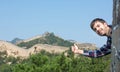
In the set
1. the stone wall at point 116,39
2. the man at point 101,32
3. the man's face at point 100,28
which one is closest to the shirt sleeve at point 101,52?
the man at point 101,32

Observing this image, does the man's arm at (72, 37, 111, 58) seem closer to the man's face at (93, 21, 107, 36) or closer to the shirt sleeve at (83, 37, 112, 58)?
the shirt sleeve at (83, 37, 112, 58)

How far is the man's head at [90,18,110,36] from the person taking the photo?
274cm

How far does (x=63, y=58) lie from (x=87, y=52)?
35495mm

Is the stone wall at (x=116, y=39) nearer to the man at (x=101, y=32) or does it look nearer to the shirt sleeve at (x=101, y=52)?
the man at (x=101, y=32)

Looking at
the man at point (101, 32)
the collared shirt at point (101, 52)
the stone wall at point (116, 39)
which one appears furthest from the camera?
the collared shirt at point (101, 52)

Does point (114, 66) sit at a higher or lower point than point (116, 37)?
lower

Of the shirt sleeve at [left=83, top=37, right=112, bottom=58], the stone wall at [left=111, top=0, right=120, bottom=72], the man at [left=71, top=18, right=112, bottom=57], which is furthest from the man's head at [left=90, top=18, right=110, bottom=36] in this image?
the stone wall at [left=111, top=0, right=120, bottom=72]

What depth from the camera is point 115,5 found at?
215 cm

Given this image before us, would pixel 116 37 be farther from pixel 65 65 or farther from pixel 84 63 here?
pixel 84 63

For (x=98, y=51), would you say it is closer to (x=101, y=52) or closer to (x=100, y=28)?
(x=101, y=52)

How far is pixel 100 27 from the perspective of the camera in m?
2.79

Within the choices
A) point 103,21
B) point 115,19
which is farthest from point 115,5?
point 103,21

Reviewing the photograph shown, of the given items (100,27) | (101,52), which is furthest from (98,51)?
(100,27)

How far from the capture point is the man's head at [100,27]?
2.74 m
